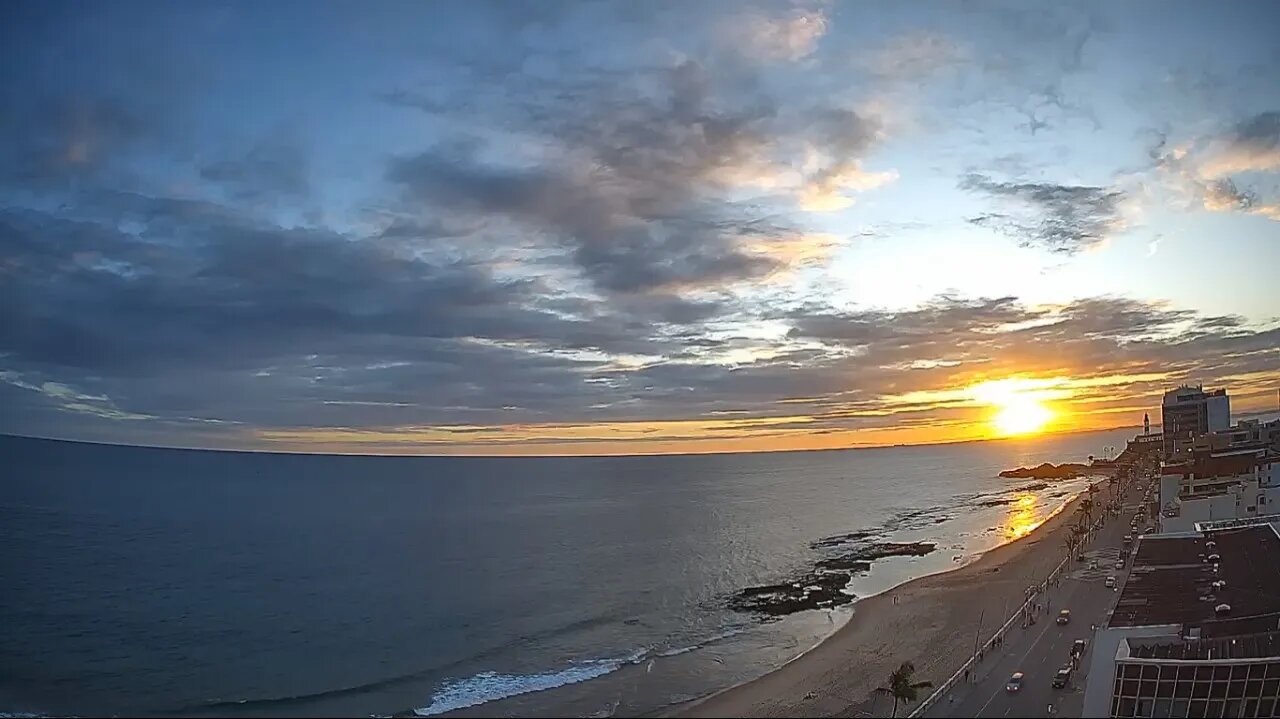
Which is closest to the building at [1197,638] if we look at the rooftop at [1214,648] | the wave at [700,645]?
the rooftop at [1214,648]

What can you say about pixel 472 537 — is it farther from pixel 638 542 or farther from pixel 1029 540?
pixel 1029 540

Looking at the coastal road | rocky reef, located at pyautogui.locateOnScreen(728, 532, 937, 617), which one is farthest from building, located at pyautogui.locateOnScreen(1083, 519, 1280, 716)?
rocky reef, located at pyautogui.locateOnScreen(728, 532, 937, 617)

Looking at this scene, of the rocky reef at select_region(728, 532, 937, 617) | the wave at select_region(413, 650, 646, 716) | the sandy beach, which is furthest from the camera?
the rocky reef at select_region(728, 532, 937, 617)

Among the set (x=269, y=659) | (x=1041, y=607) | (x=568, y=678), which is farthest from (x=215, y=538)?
(x=1041, y=607)

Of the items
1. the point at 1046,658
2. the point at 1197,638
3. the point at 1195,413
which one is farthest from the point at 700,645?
the point at 1195,413

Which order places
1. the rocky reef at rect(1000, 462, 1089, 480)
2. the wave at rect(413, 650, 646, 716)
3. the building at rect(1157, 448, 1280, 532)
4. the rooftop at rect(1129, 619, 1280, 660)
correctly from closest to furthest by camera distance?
the rooftop at rect(1129, 619, 1280, 660) < the wave at rect(413, 650, 646, 716) < the building at rect(1157, 448, 1280, 532) < the rocky reef at rect(1000, 462, 1089, 480)

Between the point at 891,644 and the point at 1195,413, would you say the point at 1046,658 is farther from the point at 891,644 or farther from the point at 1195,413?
the point at 1195,413

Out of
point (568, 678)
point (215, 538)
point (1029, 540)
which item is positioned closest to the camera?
point (568, 678)

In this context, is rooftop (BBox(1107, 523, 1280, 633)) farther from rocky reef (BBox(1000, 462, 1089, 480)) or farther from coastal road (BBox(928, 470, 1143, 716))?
rocky reef (BBox(1000, 462, 1089, 480))
